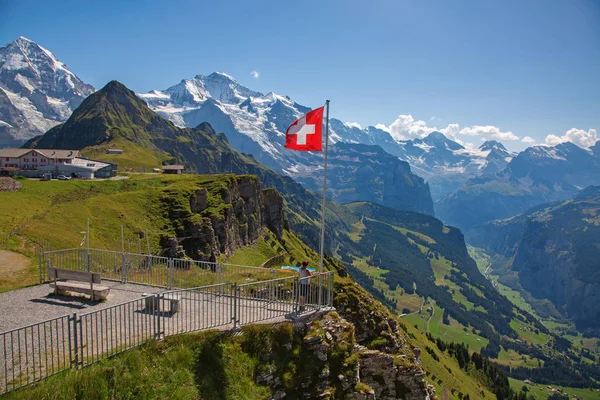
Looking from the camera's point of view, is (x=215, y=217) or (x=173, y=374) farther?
(x=215, y=217)

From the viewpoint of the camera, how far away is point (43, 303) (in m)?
20.5

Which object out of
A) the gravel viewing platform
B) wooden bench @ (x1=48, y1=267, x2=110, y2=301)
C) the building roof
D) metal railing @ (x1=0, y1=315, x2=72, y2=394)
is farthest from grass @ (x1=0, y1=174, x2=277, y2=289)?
the building roof

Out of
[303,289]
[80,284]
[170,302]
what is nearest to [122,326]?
[170,302]

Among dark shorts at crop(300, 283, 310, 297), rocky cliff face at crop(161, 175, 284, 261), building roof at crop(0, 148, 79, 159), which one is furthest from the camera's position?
building roof at crop(0, 148, 79, 159)

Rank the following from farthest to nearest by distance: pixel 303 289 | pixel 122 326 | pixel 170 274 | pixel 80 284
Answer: pixel 170 274 → pixel 80 284 → pixel 303 289 → pixel 122 326

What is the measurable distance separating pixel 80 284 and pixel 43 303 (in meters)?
1.87

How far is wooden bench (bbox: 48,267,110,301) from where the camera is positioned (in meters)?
20.7

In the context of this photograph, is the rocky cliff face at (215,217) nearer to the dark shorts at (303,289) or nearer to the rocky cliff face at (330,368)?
the dark shorts at (303,289)

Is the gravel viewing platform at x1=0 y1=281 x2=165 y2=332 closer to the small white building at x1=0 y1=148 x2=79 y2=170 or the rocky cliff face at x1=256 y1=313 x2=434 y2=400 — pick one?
the rocky cliff face at x1=256 y1=313 x2=434 y2=400

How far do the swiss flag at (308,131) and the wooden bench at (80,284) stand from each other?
12.7 metres

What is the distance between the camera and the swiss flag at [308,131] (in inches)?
907

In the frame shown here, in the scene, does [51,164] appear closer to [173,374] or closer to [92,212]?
[92,212]

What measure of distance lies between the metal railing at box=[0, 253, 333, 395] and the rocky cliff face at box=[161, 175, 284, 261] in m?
68.7

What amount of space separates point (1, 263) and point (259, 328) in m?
30.1
